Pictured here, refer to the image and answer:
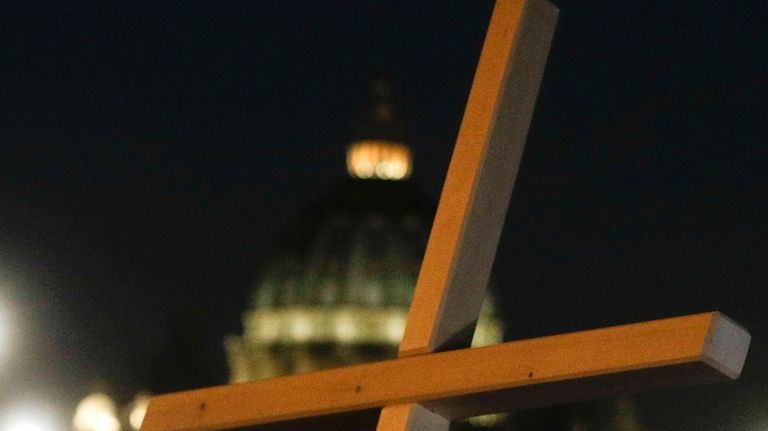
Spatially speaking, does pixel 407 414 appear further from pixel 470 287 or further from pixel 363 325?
pixel 363 325

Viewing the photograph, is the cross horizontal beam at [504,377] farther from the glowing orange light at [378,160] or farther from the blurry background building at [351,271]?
the glowing orange light at [378,160]

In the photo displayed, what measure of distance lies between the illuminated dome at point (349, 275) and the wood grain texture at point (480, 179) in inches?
2887

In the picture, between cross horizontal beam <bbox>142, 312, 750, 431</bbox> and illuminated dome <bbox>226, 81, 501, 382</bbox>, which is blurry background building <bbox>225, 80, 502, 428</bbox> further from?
cross horizontal beam <bbox>142, 312, 750, 431</bbox>

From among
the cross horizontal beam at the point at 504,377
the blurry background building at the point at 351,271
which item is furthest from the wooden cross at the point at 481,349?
the blurry background building at the point at 351,271

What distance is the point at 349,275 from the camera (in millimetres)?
82938

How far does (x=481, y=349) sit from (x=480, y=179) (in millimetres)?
269

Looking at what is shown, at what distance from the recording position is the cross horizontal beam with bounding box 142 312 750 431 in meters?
2.59

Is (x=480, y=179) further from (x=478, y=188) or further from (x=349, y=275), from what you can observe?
(x=349, y=275)

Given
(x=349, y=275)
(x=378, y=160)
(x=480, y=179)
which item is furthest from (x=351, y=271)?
(x=480, y=179)

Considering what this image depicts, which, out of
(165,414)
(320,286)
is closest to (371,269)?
(320,286)

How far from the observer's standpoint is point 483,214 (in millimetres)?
2982

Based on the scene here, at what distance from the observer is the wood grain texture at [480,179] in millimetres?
2939

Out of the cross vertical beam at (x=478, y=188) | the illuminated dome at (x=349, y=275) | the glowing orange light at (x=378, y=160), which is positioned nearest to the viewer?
the cross vertical beam at (x=478, y=188)

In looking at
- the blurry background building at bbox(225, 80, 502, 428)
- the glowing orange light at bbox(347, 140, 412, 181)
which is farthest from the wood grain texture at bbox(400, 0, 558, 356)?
the glowing orange light at bbox(347, 140, 412, 181)
